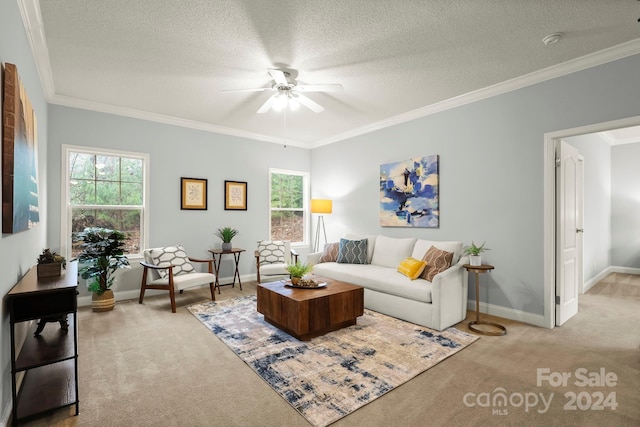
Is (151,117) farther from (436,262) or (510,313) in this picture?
(510,313)

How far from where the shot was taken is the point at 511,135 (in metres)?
3.64

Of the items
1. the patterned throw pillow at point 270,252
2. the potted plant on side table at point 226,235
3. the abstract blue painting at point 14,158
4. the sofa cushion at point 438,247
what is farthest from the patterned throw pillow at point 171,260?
the sofa cushion at point 438,247

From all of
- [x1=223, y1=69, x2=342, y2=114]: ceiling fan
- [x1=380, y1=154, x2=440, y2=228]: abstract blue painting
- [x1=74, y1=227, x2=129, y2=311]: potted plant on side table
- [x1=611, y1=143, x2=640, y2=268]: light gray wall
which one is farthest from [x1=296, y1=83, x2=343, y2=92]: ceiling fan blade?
[x1=611, y1=143, x2=640, y2=268]: light gray wall

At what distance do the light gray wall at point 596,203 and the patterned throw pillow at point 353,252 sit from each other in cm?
333

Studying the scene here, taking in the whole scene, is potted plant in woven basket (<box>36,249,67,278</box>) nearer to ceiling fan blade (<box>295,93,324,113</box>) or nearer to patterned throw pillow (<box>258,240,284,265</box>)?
ceiling fan blade (<box>295,93,324,113</box>)

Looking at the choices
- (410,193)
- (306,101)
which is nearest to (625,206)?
(410,193)

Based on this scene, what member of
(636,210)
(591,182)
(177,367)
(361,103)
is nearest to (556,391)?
(177,367)

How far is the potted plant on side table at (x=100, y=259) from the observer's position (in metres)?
3.87

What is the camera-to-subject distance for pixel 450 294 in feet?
11.2

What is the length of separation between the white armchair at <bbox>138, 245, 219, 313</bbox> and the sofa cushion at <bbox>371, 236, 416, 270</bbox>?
7.89 feet

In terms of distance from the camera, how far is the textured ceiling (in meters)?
2.34

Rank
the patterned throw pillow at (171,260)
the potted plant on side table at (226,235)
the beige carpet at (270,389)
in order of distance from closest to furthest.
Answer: the beige carpet at (270,389)
the patterned throw pillow at (171,260)
the potted plant on side table at (226,235)

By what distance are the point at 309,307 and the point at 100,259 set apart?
2.80 metres

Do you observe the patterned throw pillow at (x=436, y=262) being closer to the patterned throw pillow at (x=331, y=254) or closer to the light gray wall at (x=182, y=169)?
the patterned throw pillow at (x=331, y=254)
